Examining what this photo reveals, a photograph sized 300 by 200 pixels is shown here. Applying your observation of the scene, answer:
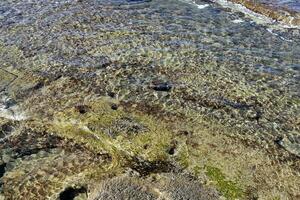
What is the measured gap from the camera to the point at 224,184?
505 inches

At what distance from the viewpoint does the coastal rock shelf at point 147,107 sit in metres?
13.0

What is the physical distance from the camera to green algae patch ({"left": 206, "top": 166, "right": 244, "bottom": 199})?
12523 mm

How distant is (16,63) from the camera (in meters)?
19.9

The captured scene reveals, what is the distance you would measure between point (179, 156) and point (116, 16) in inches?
513

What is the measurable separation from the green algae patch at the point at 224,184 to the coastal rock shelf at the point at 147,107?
1.1 inches

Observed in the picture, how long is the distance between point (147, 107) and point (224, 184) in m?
4.49

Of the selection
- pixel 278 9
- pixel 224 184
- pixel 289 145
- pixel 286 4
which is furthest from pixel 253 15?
pixel 224 184

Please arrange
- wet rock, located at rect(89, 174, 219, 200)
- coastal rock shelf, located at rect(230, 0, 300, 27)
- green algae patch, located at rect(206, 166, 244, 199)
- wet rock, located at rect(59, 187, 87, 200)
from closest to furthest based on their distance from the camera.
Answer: wet rock, located at rect(89, 174, 219, 200) → wet rock, located at rect(59, 187, 87, 200) → green algae patch, located at rect(206, 166, 244, 199) → coastal rock shelf, located at rect(230, 0, 300, 27)

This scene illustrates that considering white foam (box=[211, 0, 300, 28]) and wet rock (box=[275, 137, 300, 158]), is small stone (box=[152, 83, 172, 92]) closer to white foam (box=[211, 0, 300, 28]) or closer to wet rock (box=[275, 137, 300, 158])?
wet rock (box=[275, 137, 300, 158])

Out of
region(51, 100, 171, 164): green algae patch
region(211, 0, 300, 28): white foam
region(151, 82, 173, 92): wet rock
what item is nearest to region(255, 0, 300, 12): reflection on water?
region(211, 0, 300, 28): white foam

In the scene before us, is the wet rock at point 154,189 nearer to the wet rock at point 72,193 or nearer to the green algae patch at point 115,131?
the wet rock at point 72,193

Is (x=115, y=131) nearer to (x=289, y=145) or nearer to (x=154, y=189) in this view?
(x=154, y=189)

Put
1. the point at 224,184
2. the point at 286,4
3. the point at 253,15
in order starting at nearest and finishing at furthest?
the point at 224,184 < the point at 253,15 < the point at 286,4

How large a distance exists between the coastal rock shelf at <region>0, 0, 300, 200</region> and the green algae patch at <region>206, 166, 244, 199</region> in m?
0.03
